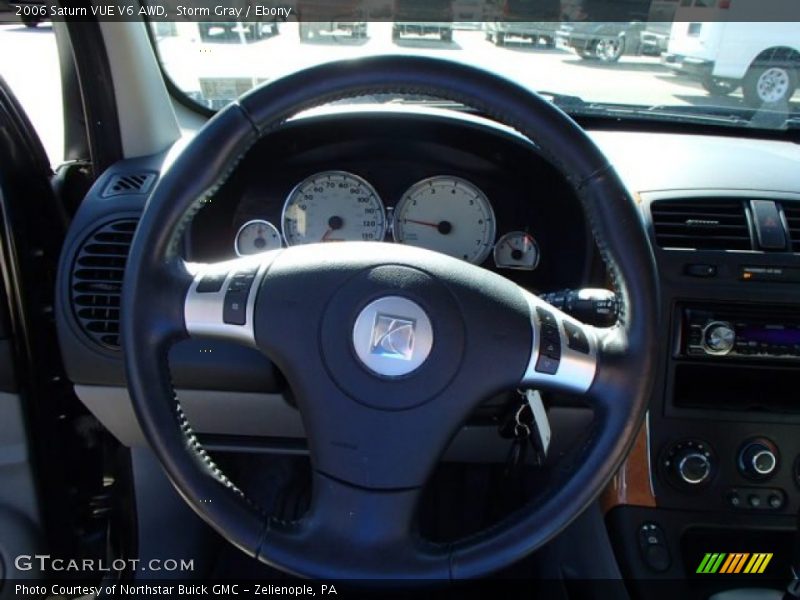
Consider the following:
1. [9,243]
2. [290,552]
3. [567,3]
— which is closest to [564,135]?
[290,552]

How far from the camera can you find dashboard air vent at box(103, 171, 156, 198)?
1.74 m

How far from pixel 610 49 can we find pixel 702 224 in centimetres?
58

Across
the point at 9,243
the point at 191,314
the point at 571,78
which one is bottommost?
the point at 9,243

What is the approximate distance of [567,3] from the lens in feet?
6.21

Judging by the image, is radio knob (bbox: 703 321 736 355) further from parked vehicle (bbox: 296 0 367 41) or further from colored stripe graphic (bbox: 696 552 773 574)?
parked vehicle (bbox: 296 0 367 41)

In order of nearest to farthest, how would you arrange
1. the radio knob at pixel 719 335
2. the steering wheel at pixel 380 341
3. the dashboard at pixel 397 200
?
1. the steering wheel at pixel 380 341
2. the radio knob at pixel 719 335
3. the dashboard at pixel 397 200

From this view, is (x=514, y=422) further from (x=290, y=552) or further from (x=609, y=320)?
(x=290, y=552)

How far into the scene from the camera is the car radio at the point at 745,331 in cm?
162

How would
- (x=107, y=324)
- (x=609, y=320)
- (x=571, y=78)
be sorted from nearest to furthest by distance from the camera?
(x=609, y=320) < (x=107, y=324) < (x=571, y=78)

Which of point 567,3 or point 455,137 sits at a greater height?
point 567,3

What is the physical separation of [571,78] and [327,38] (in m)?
0.65

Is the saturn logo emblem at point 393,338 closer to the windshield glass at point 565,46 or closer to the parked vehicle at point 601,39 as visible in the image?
the windshield glass at point 565,46

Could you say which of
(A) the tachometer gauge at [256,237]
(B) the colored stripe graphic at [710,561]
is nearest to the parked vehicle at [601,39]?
(A) the tachometer gauge at [256,237]

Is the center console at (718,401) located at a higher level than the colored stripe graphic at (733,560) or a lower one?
higher
